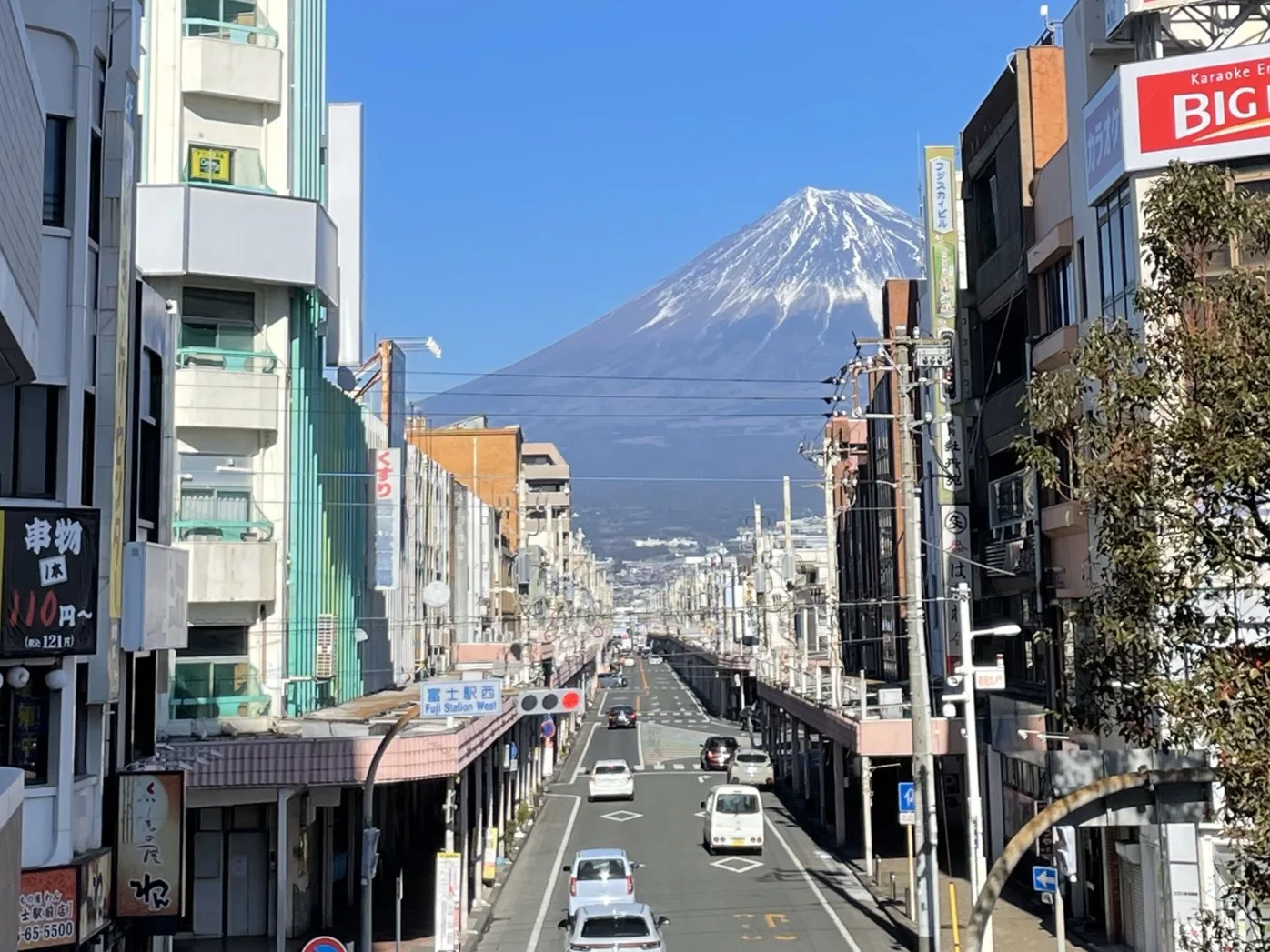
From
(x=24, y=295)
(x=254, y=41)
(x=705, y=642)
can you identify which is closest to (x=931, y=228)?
(x=254, y=41)

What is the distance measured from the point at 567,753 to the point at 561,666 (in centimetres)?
483

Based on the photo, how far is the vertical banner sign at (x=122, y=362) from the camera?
64.6 ft

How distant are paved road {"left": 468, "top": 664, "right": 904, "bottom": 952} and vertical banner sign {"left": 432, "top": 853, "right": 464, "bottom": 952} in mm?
3220

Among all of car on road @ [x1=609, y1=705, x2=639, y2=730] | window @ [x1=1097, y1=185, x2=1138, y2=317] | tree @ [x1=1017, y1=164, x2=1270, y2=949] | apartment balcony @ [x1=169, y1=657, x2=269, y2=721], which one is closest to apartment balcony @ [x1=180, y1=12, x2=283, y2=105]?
apartment balcony @ [x1=169, y1=657, x2=269, y2=721]

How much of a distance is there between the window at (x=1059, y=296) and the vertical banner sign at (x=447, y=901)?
15.7m

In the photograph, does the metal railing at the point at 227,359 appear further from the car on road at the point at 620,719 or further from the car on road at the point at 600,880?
the car on road at the point at 620,719

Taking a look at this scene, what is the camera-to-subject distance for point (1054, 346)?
3102cm

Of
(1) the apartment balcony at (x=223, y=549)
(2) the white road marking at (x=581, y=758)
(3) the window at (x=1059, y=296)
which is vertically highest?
(3) the window at (x=1059, y=296)

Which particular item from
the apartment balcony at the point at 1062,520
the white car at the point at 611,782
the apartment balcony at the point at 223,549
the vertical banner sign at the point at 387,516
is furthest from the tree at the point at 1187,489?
the white car at the point at 611,782

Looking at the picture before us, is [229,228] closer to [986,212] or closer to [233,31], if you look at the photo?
[233,31]

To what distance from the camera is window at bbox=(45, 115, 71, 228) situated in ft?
60.9

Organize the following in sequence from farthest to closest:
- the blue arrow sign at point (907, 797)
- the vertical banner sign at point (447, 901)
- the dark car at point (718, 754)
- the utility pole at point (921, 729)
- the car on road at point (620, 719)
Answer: the car on road at point (620, 719), the dark car at point (718, 754), the blue arrow sign at point (907, 797), the utility pole at point (921, 729), the vertical banner sign at point (447, 901)

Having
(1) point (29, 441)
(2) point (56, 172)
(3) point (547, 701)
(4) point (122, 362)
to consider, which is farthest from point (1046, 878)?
(2) point (56, 172)

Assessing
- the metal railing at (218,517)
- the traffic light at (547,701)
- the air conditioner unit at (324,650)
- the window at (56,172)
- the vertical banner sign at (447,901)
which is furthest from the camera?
the air conditioner unit at (324,650)
